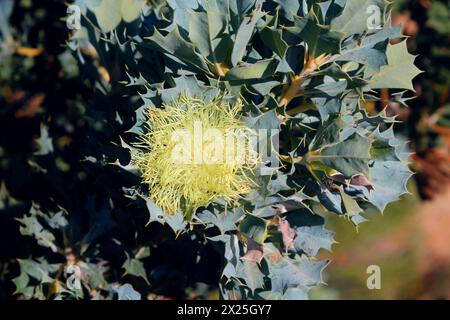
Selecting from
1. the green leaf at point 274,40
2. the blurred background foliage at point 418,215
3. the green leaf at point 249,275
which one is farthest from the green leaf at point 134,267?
the blurred background foliage at point 418,215

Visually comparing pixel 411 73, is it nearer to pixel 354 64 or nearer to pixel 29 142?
pixel 354 64

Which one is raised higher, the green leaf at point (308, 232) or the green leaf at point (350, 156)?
the green leaf at point (350, 156)

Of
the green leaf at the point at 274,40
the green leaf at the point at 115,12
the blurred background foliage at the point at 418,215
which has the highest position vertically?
the green leaf at the point at 115,12

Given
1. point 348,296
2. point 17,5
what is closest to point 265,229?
point 17,5

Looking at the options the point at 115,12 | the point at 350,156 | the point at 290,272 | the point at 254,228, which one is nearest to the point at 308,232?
the point at 290,272

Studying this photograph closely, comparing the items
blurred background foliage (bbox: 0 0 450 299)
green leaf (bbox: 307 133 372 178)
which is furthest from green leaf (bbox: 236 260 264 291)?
green leaf (bbox: 307 133 372 178)

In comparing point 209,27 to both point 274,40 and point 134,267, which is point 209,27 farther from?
point 134,267

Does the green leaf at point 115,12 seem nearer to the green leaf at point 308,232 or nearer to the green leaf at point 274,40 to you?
the green leaf at point 274,40
